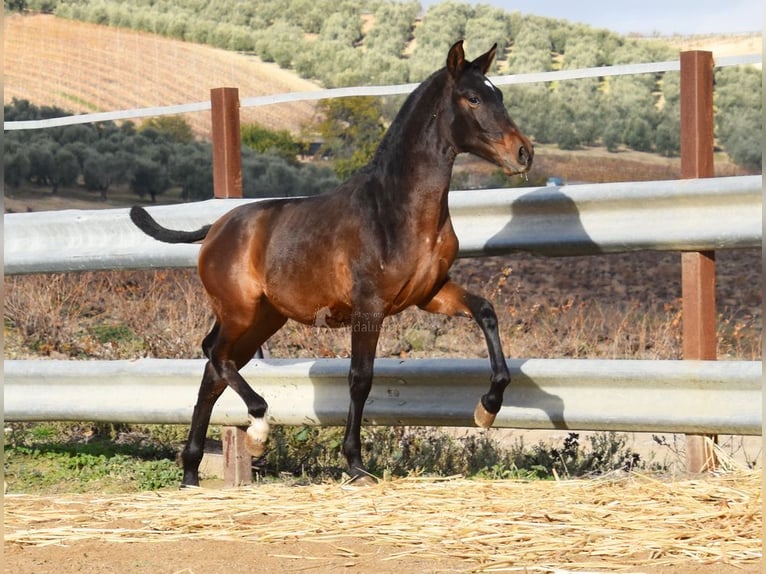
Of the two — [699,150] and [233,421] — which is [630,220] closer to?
[699,150]

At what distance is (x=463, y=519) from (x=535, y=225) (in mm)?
1865

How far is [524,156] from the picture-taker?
534cm

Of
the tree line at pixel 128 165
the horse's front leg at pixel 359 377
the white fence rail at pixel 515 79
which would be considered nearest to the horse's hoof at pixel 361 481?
the horse's front leg at pixel 359 377

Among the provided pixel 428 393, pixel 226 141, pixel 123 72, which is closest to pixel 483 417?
pixel 428 393

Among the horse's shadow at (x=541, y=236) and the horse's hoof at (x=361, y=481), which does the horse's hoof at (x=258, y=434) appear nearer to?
the horse's hoof at (x=361, y=481)

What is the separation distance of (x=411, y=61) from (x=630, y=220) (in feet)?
101

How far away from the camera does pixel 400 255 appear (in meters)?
5.59

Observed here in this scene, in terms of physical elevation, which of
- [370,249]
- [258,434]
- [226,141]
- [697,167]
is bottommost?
[258,434]

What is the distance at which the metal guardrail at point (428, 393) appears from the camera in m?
5.40

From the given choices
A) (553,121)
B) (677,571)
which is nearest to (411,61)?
(553,121)

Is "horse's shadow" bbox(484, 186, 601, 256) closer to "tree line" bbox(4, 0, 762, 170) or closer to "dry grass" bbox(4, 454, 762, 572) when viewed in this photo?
"dry grass" bbox(4, 454, 762, 572)

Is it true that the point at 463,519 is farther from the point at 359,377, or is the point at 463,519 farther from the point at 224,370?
the point at 224,370

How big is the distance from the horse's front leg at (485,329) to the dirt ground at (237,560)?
1.20m

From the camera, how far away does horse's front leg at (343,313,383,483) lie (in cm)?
568
